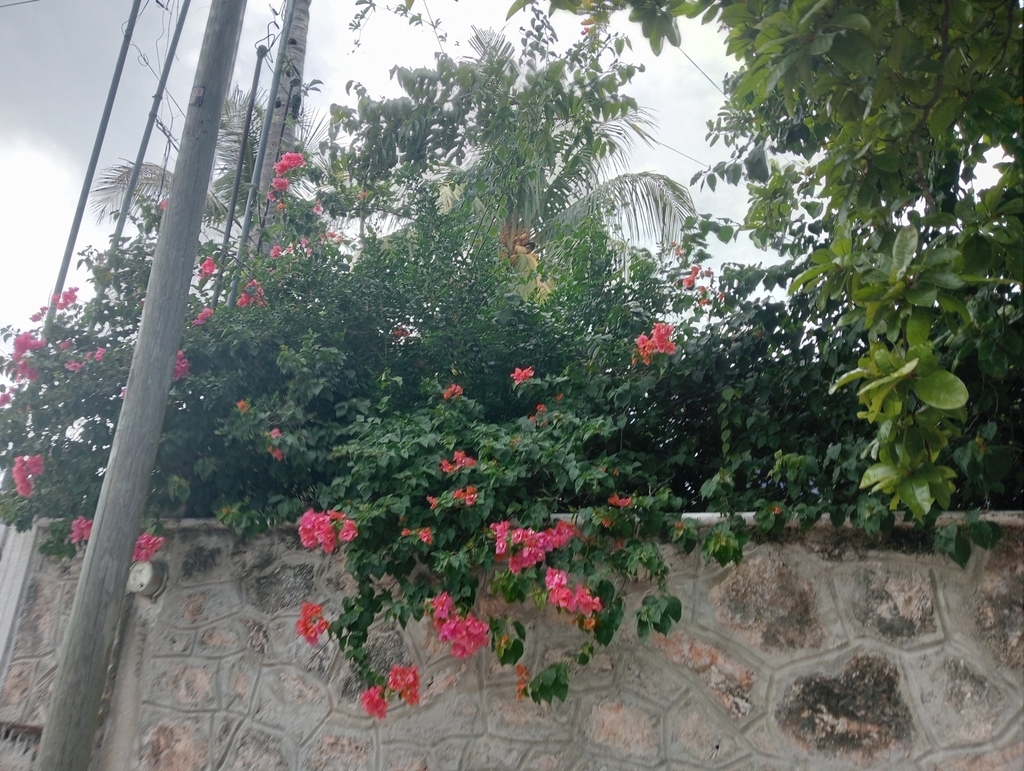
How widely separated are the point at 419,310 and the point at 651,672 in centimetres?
215

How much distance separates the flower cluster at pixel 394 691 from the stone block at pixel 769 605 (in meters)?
1.09

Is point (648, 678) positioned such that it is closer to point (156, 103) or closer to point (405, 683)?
point (405, 683)

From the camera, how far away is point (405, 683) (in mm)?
2598

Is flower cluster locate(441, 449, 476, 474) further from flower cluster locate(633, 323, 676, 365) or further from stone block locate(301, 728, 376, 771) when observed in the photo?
stone block locate(301, 728, 376, 771)

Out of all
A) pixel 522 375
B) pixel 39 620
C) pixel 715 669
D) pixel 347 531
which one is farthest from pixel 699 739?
pixel 39 620

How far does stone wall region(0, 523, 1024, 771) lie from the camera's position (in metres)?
2.08

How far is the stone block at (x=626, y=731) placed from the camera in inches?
94.3

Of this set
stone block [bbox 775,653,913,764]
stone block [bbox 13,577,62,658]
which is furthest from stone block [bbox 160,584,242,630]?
stone block [bbox 775,653,913,764]

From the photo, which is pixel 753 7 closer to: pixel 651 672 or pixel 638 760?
pixel 651 672

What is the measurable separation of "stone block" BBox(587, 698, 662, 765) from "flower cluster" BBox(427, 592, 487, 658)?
0.46 m

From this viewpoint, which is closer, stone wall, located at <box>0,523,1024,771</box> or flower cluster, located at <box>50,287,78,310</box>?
stone wall, located at <box>0,523,1024,771</box>

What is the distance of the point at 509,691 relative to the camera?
8.68 feet

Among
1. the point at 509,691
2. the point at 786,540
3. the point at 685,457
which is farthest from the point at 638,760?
the point at 685,457

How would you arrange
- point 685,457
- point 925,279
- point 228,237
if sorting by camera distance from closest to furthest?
1. point 925,279
2. point 685,457
3. point 228,237
